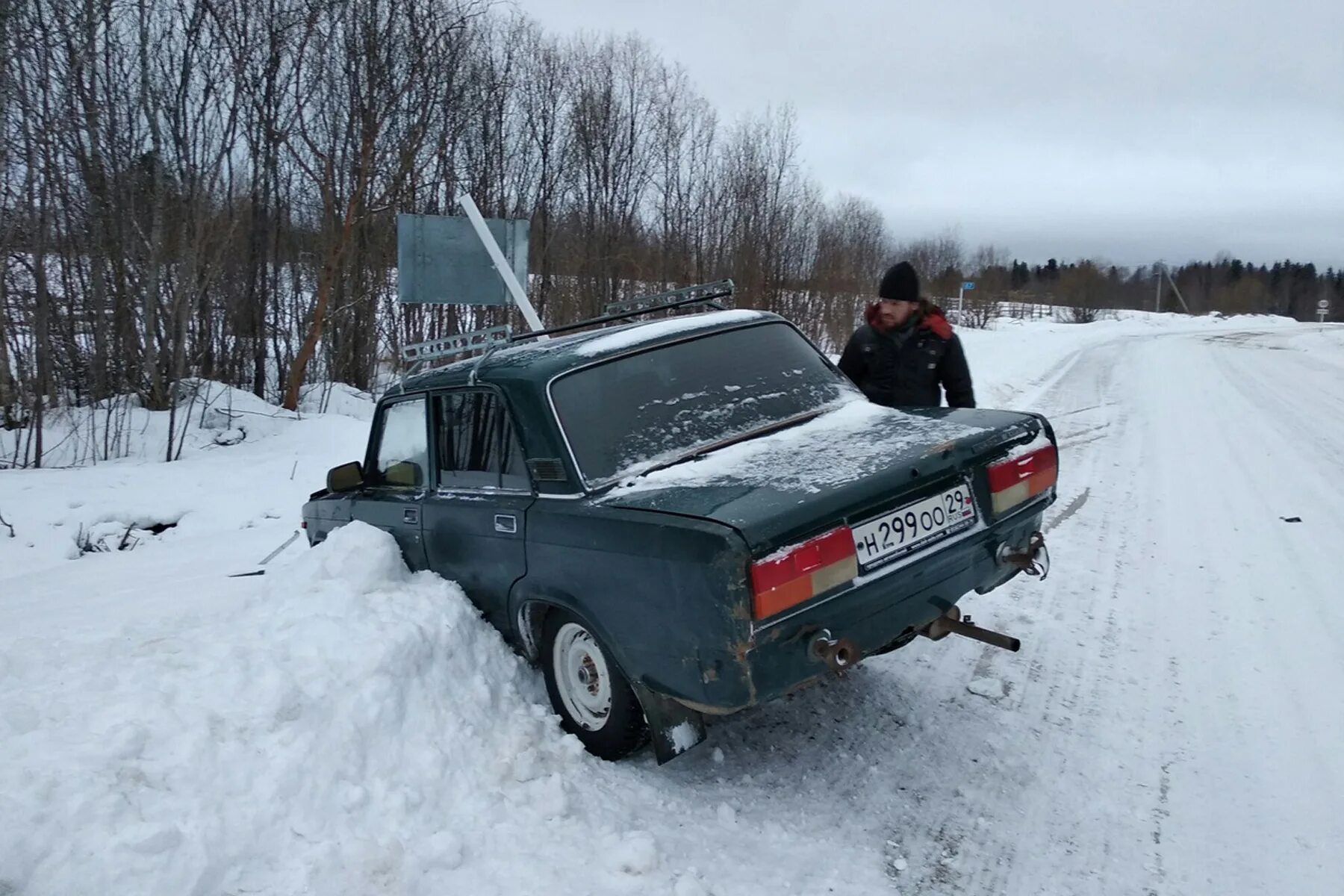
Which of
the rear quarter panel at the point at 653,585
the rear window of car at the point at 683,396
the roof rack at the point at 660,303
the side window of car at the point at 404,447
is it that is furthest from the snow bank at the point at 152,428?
the rear quarter panel at the point at 653,585

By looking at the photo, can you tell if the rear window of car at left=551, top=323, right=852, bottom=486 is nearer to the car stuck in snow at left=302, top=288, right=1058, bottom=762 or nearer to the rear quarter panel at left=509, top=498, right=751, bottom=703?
the car stuck in snow at left=302, top=288, right=1058, bottom=762

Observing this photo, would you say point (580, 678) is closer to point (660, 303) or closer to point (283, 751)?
point (283, 751)

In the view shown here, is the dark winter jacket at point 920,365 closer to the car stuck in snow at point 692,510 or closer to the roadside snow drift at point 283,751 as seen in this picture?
the car stuck in snow at point 692,510

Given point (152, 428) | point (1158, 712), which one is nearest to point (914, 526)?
point (1158, 712)

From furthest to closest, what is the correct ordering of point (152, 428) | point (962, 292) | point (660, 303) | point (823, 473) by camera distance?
point (962, 292) < point (152, 428) < point (660, 303) < point (823, 473)

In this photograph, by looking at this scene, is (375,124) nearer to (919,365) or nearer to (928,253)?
(919,365)

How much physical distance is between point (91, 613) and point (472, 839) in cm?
375

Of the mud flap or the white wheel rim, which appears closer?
the mud flap

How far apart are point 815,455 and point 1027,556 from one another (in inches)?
41.2

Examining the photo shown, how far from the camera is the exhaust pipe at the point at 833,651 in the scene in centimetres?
278

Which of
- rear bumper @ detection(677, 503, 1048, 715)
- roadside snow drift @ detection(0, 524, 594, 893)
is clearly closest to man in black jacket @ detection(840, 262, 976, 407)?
rear bumper @ detection(677, 503, 1048, 715)

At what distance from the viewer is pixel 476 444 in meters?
3.86

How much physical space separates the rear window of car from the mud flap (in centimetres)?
82

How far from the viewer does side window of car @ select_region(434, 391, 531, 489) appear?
364 centimetres
